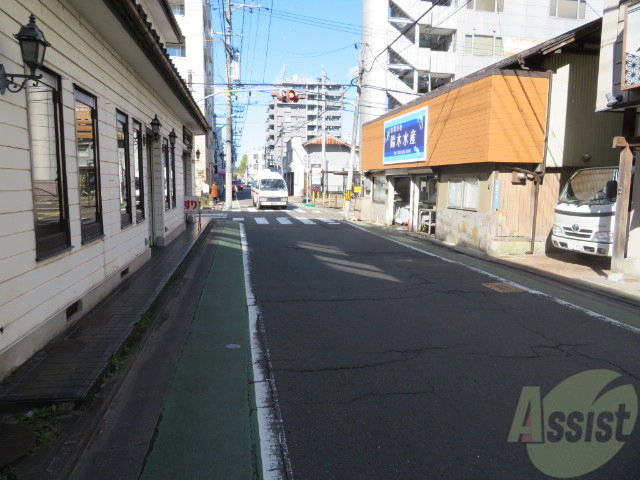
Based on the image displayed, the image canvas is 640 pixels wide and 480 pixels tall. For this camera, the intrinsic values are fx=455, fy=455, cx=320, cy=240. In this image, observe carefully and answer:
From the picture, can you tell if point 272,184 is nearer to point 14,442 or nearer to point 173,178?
point 173,178

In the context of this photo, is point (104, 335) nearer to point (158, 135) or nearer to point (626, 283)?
point (158, 135)

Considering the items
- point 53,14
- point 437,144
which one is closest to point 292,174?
point 437,144

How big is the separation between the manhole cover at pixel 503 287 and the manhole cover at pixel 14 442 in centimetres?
745

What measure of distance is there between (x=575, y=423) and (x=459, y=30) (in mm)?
41757

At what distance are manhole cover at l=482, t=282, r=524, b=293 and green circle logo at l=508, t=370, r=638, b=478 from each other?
3889 millimetres

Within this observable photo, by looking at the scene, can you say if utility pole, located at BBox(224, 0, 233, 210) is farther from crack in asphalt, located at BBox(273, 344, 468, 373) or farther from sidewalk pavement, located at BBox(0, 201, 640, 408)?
crack in asphalt, located at BBox(273, 344, 468, 373)

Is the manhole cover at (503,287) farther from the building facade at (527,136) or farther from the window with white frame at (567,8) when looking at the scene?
the window with white frame at (567,8)

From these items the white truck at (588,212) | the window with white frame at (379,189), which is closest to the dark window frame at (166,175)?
the white truck at (588,212)

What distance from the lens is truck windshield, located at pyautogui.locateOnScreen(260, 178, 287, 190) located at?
31.3m

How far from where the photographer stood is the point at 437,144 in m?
15.3

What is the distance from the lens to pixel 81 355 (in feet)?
14.4

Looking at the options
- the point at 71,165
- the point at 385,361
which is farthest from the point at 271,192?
the point at 385,361

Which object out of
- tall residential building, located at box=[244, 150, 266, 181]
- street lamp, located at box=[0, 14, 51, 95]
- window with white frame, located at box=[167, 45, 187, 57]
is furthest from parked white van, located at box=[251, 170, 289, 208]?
tall residential building, located at box=[244, 150, 266, 181]

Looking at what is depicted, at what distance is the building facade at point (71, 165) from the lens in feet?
13.4
